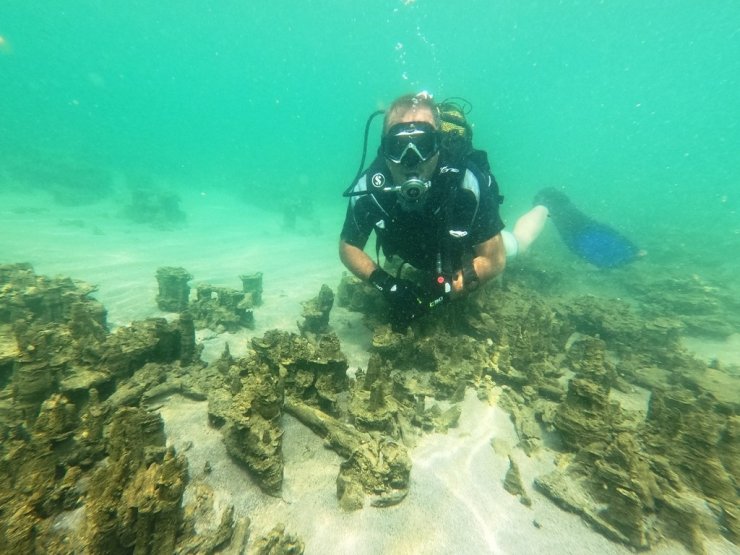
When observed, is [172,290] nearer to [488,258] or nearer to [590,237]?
[488,258]

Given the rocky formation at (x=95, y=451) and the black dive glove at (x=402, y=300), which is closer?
the rocky formation at (x=95, y=451)

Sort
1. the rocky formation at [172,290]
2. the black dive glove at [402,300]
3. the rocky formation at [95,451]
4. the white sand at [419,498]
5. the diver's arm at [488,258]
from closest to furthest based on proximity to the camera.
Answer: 1. the rocky formation at [95,451]
2. the white sand at [419,498]
3. the black dive glove at [402,300]
4. the diver's arm at [488,258]
5. the rocky formation at [172,290]

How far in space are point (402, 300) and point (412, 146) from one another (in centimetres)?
198

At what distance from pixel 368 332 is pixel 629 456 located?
3660 mm

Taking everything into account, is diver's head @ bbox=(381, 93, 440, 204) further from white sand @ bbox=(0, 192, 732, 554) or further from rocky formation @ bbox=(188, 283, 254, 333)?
rocky formation @ bbox=(188, 283, 254, 333)

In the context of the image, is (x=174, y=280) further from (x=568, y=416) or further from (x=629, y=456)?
(x=629, y=456)

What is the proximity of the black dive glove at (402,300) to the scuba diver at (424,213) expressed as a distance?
0.5 inches

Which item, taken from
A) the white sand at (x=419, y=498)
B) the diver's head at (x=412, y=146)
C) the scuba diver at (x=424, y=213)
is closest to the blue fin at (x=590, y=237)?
the scuba diver at (x=424, y=213)

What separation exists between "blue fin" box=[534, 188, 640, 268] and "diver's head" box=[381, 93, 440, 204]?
9.30 m

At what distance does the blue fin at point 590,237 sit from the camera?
11.5m

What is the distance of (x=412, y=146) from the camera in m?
4.33

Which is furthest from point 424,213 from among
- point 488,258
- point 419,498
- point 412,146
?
point 419,498

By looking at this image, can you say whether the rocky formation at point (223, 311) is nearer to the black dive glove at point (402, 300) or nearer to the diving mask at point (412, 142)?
the black dive glove at point (402, 300)

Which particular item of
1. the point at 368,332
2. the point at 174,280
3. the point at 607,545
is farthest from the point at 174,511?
the point at 174,280
